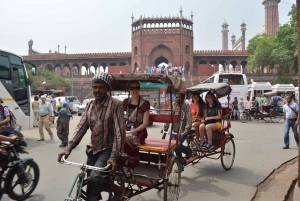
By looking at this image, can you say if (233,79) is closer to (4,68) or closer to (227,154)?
(4,68)

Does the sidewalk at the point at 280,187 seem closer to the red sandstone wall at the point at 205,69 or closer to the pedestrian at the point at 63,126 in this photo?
the pedestrian at the point at 63,126

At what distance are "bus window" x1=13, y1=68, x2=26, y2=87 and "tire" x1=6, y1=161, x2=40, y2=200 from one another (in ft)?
19.4

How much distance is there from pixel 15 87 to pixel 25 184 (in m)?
6.09

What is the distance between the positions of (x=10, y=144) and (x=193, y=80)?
4018cm

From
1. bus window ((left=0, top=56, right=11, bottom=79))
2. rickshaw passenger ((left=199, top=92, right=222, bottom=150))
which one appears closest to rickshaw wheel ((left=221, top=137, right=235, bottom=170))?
rickshaw passenger ((left=199, top=92, right=222, bottom=150))

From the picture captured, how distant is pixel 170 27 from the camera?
46.7 metres

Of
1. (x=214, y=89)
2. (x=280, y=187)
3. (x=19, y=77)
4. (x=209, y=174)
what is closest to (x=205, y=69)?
(x=19, y=77)

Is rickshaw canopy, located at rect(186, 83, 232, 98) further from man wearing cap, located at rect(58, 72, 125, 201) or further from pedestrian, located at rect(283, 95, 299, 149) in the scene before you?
man wearing cap, located at rect(58, 72, 125, 201)

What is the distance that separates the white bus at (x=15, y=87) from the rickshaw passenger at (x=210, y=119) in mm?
6238

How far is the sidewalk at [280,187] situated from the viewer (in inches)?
173

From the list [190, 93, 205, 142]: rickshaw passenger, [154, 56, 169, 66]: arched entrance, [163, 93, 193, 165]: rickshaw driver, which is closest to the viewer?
[163, 93, 193, 165]: rickshaw driver

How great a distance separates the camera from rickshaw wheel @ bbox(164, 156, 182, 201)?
12.1 feet

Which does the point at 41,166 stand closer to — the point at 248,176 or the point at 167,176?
the point at 167,176

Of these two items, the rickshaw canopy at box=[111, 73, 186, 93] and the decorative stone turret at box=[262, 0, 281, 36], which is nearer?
the rickshaw canopy at box=[111, 73, 186, 93]
